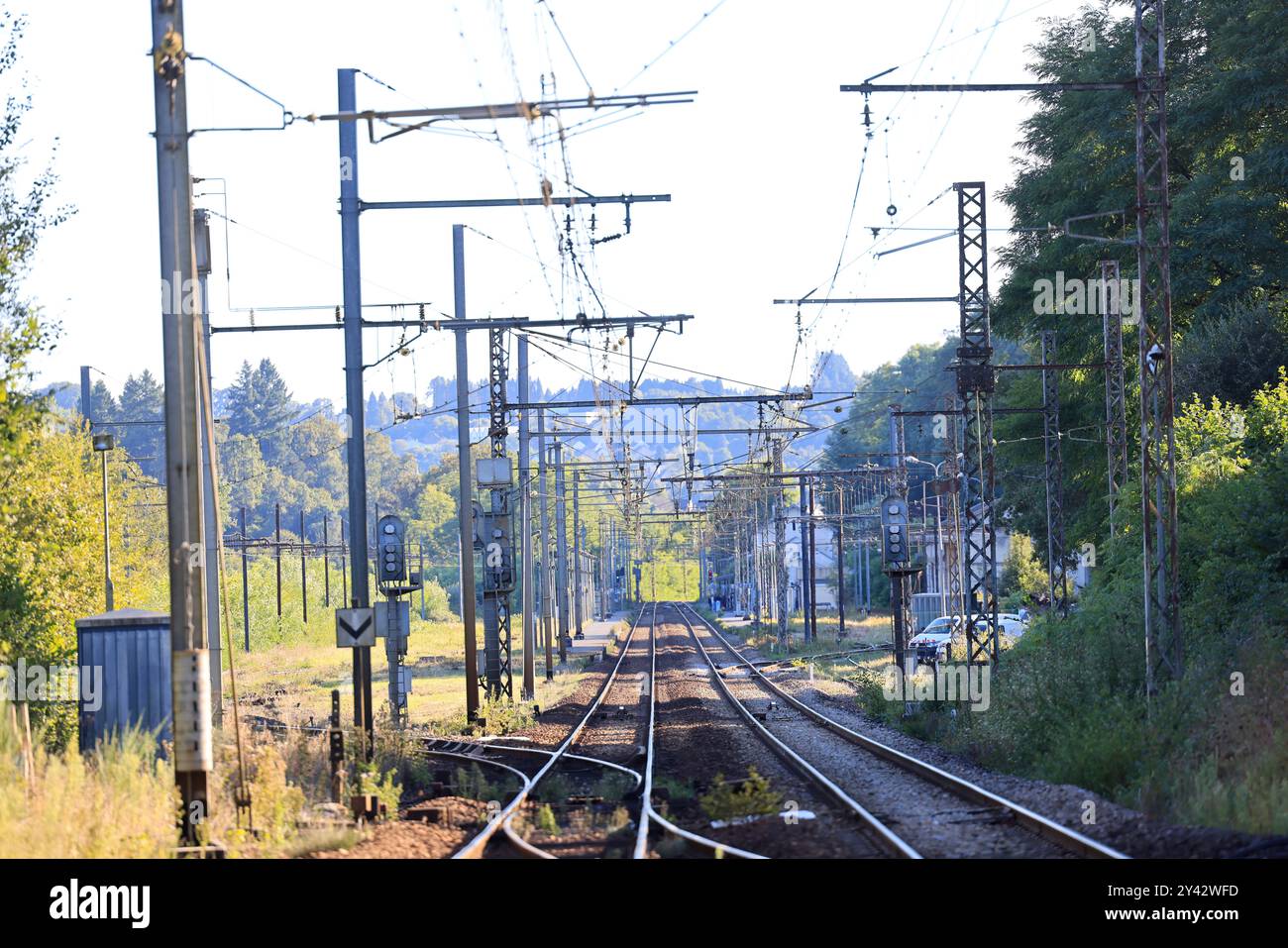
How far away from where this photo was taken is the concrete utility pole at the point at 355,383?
2133 centimetres

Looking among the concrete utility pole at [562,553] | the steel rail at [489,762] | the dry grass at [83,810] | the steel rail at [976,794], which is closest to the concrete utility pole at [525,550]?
the steel rail at [976,794]

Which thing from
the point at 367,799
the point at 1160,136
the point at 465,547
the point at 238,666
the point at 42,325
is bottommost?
the point at 238,666

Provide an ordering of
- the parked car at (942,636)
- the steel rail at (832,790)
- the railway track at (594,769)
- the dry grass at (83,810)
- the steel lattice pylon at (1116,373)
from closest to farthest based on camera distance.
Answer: the dry grass at (83,810)
the steel rail at (832,790)
the railway track at (594,769)
the steel lattice pylon at (1116,373)
the parked car at (942,636)

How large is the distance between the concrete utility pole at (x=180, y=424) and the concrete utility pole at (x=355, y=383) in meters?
7.90

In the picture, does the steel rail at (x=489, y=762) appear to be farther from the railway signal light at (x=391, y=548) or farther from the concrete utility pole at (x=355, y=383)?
the railway signal light at (x=391, y=548)

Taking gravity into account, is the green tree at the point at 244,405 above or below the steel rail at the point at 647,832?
above

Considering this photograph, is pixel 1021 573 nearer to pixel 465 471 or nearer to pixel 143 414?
pixel 465 471

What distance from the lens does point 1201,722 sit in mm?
17516

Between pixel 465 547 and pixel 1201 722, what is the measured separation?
16140 millimetres

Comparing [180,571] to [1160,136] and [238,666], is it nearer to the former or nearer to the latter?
[1160,136]

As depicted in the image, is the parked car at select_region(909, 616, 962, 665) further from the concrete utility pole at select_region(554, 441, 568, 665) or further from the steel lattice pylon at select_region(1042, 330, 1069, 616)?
the concrete utility pole at select_region(554, 441, 568, 665)

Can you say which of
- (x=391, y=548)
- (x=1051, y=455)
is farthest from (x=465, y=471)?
(x=1051, y=455)

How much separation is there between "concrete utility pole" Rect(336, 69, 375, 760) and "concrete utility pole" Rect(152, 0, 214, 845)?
7902 mm
